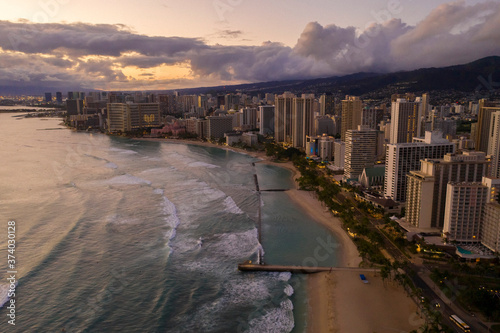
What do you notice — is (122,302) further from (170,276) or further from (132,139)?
(132,139)

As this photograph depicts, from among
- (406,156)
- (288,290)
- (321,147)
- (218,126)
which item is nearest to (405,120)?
(321,147)

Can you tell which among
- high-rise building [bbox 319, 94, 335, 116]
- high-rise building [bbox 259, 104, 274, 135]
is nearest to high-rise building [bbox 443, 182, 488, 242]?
high-rise building [bbox 259, 104, 274, 135]

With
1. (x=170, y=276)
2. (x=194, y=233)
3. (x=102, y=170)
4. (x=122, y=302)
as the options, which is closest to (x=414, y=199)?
(x=194, y=233)

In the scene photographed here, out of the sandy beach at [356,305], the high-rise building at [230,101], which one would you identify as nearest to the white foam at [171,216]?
the sandy beach at [356,305]

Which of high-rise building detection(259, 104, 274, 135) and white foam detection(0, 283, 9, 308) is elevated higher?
high-rise building detection(259, 104, 274, 135)

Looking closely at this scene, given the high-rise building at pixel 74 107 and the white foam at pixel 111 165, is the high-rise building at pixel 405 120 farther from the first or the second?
the high-rise building at pixel 74 107

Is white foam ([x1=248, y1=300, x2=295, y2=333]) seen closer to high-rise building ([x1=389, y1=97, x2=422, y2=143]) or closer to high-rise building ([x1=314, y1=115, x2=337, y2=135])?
high-rise building ([x1=389, y1=97, x2=422, y2=143])

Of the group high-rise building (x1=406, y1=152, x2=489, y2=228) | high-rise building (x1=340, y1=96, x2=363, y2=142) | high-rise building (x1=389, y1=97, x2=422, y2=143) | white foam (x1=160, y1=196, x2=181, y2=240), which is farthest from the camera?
high-rise building (x1=340, y1=96, x2=363, y2=142)

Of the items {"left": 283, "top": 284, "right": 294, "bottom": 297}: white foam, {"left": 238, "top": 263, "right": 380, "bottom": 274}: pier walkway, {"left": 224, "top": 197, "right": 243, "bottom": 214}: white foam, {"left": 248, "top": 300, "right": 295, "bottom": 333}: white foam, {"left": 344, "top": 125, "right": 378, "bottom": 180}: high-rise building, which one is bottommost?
{"left": 248, "top": 300, "right": 295, "bottom": 333}: white foam
